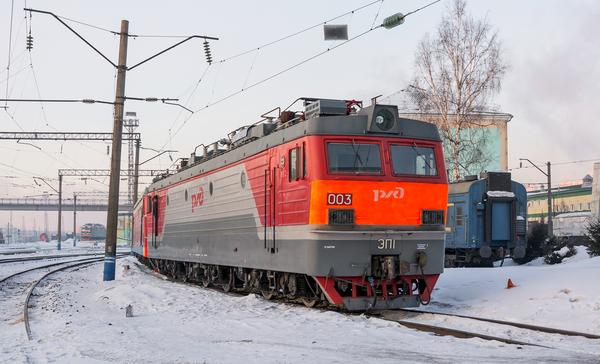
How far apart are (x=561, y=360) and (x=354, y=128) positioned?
558cm

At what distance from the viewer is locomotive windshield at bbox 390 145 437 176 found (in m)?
11.9

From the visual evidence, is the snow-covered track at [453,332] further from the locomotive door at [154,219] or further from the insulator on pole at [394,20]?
the locomotive door at [154,219]

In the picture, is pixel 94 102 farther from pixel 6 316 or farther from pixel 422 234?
pixel 422 234

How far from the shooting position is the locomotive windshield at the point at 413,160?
469 inches

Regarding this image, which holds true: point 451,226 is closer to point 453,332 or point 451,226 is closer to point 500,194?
point 500,194

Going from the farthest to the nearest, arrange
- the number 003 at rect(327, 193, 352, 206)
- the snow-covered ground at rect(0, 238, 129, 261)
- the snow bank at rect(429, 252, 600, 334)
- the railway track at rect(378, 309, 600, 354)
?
1. the snow-covered ground at rect(0, 238, 129, 261)
2. the number 003 at rect(327, 193, 352, 206)
3. the snow bank at rect(429, 252, 600, 334)
4. the railway track at rect(378, 309, 600, 354)

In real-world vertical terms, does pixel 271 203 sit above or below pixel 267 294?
above

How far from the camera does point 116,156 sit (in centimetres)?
2108

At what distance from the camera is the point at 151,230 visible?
25703 mm

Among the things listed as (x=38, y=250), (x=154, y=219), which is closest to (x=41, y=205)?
(x=38, y=250)

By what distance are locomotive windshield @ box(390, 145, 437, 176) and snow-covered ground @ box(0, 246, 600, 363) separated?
2.65 m

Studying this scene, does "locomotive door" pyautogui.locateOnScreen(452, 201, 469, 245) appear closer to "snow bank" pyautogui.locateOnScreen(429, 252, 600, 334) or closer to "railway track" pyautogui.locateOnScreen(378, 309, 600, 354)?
"snow bank" pyautogui.locateOnScreen(429, 252, 600, 334)

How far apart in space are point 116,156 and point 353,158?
38.1 ft

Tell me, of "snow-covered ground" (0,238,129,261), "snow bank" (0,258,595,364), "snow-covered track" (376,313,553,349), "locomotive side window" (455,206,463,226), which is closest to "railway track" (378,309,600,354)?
"snow-covered track" (376,313,553,349)
